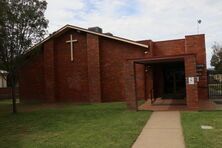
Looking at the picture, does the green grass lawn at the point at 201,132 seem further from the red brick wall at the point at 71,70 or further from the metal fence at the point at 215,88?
the red brick wall at the point at 71,70

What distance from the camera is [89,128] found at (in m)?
11.1

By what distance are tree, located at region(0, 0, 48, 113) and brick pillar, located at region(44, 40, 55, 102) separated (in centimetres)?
715

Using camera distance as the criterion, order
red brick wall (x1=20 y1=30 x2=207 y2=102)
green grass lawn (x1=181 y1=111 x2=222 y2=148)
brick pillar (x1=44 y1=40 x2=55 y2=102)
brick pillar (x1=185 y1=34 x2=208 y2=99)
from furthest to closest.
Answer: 1. brick pillar (x1=44 y1=40 x2=55 y2=102)
2. red brick wall (x1=20 y1=30 x2=207 y2=102)
3. brick pillar (x1=185 y1=34 x2=208 y2=99)
4. green grass lawn (x1=181 y1=111 x2=222 y2=148)

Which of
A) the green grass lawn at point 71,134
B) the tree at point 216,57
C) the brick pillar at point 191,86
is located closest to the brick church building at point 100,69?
the brick pillar at point 191,86

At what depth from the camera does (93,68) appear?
24703 mm

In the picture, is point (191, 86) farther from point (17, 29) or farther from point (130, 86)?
point (17, 29)

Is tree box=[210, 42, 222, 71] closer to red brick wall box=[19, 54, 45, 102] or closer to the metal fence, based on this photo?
the metal fence

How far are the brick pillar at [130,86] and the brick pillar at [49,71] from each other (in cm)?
A: 1046

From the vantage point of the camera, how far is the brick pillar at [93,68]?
24.5m

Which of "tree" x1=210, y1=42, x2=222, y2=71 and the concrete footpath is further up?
"tree" x1=210, y1=42, x2=222, y2=71

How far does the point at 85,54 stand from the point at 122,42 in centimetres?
324

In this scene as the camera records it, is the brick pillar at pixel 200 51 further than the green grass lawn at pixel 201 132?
Yes

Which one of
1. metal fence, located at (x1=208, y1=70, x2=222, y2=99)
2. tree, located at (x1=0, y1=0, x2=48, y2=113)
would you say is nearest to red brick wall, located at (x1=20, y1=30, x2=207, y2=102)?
metal fence, located at (x1=208, y1=70, x2=222, y2=99)

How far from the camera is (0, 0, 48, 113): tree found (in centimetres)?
1764
